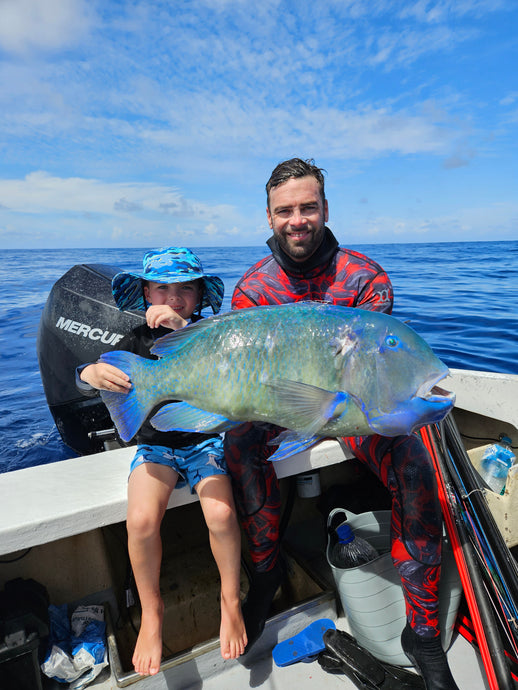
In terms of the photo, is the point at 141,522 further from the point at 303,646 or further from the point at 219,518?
the point at 303,646

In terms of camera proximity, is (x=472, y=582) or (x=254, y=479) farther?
(x=254, y=479)

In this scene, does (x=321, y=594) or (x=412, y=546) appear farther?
(x=321, y=594)

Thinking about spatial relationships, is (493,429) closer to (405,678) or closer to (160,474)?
(405,678)

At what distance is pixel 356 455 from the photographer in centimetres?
245

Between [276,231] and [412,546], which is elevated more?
[276,231]

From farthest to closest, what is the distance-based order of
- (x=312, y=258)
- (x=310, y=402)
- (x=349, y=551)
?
1. (x=312, y=258)
2. (x=349, y=551)
3. (x=310, y=402)

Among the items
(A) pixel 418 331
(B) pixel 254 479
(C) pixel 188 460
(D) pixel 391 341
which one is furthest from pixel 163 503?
(A) pixel 418 331

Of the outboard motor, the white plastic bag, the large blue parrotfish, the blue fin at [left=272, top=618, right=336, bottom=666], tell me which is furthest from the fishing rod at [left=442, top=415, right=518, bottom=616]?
the outboard motor

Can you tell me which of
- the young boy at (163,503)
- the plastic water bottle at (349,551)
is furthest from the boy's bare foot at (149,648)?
the plastic water bottle at (349,551)

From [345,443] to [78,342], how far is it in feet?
9.26

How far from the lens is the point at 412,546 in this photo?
6.82ft

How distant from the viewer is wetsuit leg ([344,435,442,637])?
6.76 feet

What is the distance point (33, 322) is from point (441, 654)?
472 inches

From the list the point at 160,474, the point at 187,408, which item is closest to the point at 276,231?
the point at 187,408
